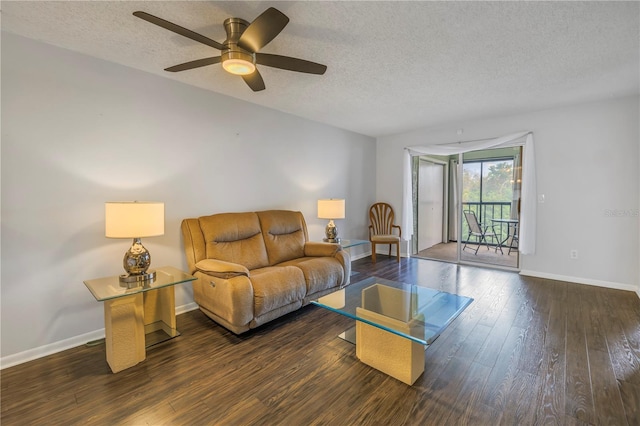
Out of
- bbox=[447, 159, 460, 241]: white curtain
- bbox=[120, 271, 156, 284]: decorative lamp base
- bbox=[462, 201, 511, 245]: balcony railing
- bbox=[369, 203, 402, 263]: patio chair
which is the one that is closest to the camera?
bbox=[120, 271, 156, 284]: decorative lamp base

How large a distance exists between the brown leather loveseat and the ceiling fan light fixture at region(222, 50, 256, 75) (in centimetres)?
157

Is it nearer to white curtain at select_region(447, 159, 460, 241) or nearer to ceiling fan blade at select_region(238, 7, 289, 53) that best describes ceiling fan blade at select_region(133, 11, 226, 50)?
ceiling fan blade at select_region(238, 7, 289, 53)

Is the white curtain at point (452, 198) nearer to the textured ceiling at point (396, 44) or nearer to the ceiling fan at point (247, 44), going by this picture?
the textured ceiling at point (396, 44)

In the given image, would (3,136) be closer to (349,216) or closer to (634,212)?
(349,216)

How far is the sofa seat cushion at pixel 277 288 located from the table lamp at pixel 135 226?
2.84ft

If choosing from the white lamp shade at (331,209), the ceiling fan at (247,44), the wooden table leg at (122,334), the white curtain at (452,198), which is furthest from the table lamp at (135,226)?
the white curtain at (452,198)

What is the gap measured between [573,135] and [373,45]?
343cm

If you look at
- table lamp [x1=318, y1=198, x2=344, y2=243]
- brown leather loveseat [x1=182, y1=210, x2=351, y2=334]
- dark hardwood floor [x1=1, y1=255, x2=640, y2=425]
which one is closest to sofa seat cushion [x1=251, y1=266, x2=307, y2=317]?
brown leather loveseat [x1=182, y1=210, x2=351, y2=334]

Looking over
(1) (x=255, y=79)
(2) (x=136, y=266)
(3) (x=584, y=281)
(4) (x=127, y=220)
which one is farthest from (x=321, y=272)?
(3) (x=584, y=281)

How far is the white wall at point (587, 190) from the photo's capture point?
348 centimetres

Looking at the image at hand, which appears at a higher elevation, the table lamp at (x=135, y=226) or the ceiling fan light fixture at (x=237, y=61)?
the ceiling fan light fixture at (x=237, y=61)

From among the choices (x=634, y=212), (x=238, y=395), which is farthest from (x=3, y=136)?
(x=634, y=212)

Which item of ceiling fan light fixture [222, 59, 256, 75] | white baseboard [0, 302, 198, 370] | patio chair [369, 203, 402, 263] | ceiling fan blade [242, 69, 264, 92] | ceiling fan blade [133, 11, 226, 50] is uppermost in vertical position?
ceiling fan blade [133, 11, 226, 50]

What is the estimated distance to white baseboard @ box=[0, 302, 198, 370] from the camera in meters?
2.03
